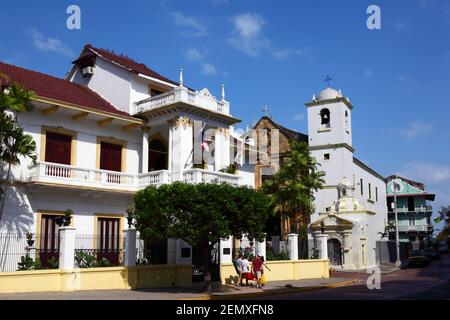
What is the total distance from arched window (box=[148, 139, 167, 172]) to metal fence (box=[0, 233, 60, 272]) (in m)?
7.57

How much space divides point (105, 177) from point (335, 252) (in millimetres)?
22515

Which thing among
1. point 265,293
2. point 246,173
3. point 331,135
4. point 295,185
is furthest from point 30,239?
point 331,135

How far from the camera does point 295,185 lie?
122 ft

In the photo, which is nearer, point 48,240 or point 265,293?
point 265,293

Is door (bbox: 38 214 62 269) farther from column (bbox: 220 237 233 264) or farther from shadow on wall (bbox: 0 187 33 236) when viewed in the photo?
column (bbox: 220 237 233 264)

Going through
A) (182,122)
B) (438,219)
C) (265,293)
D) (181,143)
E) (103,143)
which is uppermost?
(182,122)

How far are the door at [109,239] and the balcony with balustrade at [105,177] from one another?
1.90 metres

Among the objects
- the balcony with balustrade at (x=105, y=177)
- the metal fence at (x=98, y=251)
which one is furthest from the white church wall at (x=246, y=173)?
the metal fence at (x=98, y=251)

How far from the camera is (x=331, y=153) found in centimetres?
4484

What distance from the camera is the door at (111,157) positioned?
85.4 feet

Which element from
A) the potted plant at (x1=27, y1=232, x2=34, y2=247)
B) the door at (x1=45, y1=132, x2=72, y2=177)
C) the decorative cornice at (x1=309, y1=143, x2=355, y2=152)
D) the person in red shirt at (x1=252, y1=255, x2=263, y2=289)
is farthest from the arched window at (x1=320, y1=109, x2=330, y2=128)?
the potted plant at (x1=27, y1=232, x2=34, y2=247)

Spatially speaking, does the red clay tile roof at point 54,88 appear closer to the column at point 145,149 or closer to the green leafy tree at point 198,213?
the column at point 145,149

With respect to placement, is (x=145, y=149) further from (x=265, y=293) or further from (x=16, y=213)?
(x=265, y=293)
